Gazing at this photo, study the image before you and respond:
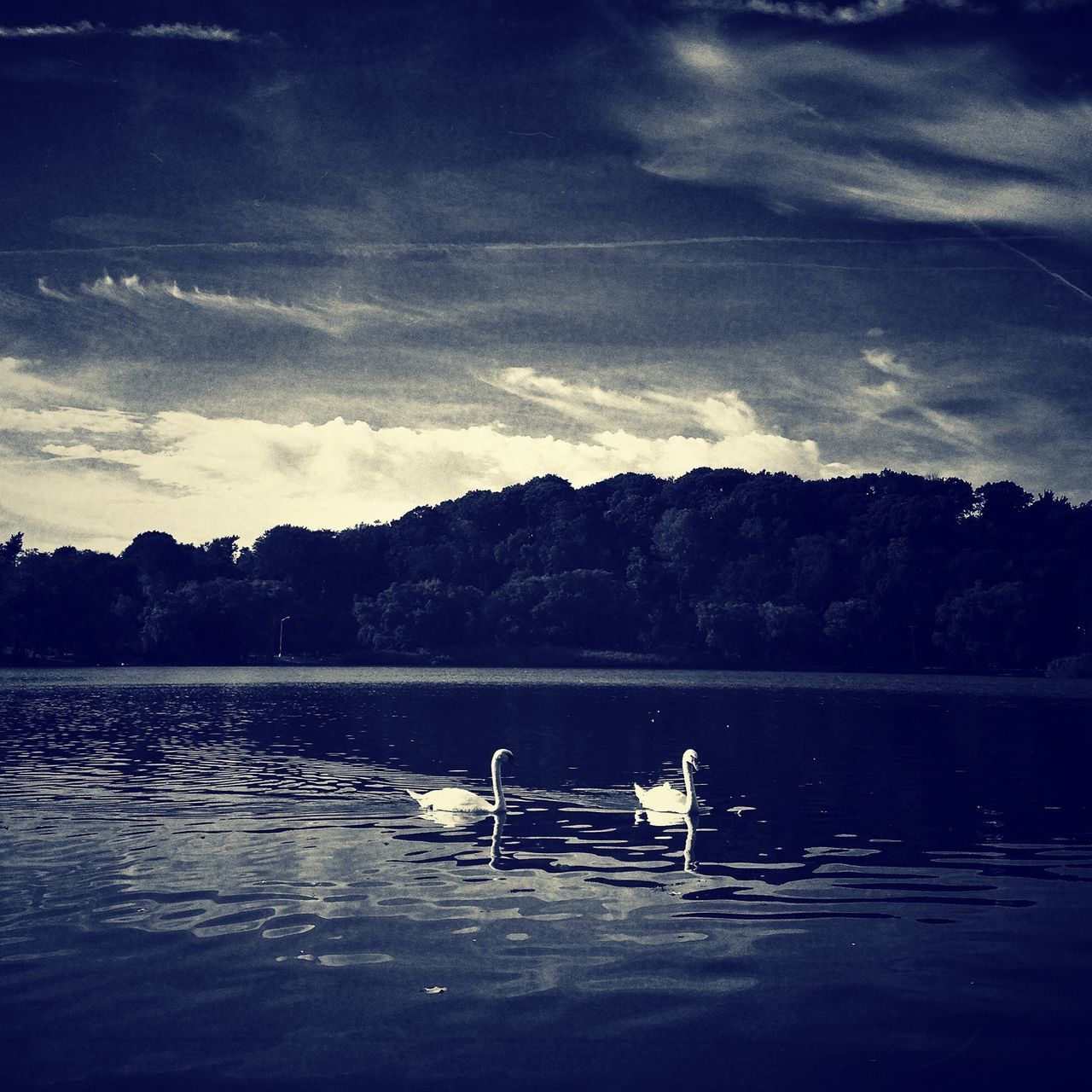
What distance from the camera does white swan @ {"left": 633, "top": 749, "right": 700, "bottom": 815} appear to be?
25938mm

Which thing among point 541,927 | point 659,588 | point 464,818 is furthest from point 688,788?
point 659,588

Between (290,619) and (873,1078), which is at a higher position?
(290,619)

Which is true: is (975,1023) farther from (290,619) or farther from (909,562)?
(290,619)

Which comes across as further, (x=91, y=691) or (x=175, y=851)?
(x=91, y=691)

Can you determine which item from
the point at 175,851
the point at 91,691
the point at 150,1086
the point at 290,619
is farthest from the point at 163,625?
the point at 150,1086

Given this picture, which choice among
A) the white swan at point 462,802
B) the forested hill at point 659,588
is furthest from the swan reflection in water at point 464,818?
the forested hill at point 659,588

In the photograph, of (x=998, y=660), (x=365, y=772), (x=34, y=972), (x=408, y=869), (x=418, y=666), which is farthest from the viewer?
(x=418, y=666)

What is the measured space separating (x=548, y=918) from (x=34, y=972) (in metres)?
6.52

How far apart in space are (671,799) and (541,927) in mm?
10494

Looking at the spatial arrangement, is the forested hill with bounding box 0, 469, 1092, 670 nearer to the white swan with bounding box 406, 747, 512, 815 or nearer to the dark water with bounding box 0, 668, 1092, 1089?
the dark water with bounding box 0, 668, 1092, 1089

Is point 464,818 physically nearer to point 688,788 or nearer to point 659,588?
point 688,788

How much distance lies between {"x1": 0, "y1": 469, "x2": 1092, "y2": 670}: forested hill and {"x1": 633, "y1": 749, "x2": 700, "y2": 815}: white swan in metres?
124

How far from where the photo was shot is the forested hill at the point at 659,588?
491 ft

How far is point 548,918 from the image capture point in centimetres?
1669
